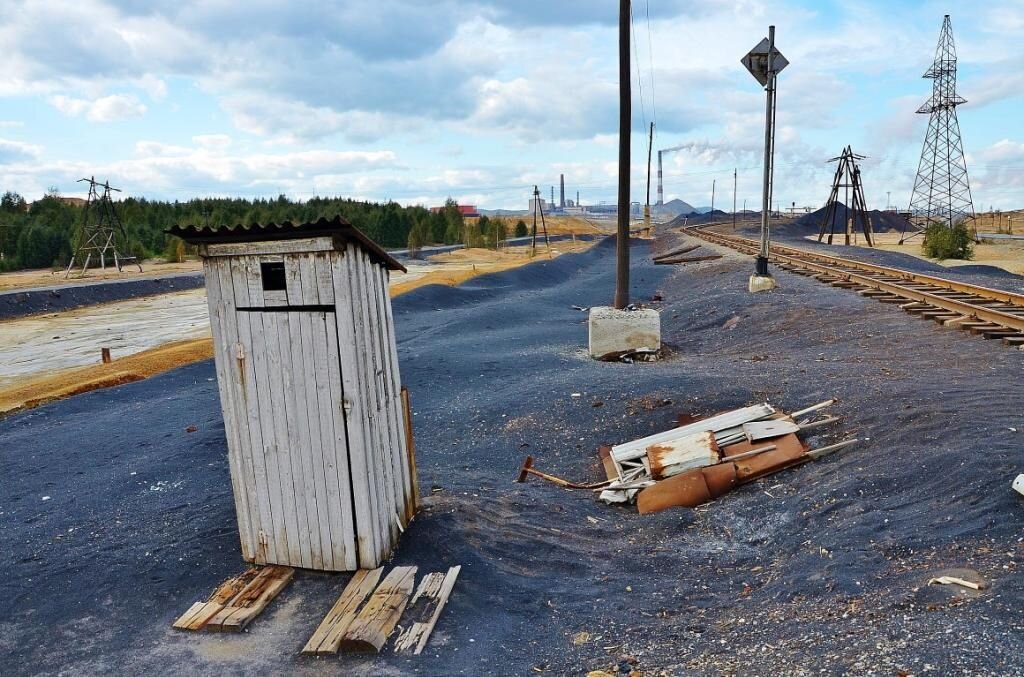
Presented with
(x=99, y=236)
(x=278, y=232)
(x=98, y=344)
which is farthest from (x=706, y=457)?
(x=99, y=236)

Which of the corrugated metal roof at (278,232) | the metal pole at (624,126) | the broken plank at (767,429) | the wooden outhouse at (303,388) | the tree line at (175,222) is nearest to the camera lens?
the corrugated metal roof at (278,232)

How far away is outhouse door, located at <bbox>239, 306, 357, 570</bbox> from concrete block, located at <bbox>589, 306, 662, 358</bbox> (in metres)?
8.91

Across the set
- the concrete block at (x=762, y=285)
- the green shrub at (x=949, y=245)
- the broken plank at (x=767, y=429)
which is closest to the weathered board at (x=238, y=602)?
the broken plank at (x=767, y=429)

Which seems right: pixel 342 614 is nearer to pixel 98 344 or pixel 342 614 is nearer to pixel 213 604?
pixel 213 604

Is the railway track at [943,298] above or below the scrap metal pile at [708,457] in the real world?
above

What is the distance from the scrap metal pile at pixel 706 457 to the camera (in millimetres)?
7480

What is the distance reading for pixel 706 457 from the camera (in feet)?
25.6

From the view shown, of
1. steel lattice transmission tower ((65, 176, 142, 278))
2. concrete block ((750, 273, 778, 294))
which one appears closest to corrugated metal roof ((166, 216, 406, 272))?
concrete block ((750, 273, 778, 294))

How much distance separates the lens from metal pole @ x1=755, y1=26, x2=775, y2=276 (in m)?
18.9

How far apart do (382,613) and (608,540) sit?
92.5 inches

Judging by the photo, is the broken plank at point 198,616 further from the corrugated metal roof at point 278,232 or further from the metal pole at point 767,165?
the metal pole at point 767,165

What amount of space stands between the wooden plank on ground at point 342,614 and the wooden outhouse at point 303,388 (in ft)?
0.57

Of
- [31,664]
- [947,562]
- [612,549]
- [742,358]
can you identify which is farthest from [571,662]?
[742,358]

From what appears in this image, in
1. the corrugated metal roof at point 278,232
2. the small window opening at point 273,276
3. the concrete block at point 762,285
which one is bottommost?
the concrete block at point 762,285
